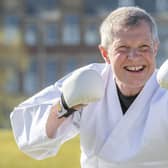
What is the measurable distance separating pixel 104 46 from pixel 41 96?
0.29m

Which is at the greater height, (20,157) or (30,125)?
(30,125)

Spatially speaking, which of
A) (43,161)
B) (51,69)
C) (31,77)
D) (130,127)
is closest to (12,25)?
(31,77)

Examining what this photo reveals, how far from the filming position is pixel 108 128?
2424mm

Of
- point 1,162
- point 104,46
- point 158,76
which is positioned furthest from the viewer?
point 1,162

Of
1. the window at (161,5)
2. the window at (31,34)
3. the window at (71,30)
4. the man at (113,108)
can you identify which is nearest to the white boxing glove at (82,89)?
the man at (113,108)

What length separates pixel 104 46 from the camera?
7.93 ft

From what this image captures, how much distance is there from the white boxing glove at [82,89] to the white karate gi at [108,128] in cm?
13

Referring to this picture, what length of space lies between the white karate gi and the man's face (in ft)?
0.28

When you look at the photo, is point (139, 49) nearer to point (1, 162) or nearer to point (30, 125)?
point (30, 125)

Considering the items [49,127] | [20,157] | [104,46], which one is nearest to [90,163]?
[49,127]

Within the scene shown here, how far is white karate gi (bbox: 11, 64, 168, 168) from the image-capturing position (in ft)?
7.55

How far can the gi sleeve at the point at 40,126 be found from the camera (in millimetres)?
2439

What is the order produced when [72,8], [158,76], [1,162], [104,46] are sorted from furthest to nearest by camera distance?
[72,8] < [1,162] < [104,46] < [158,76]

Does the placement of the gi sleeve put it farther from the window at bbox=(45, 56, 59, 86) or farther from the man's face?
the window at bbox=(45, 56, 59, 86)
